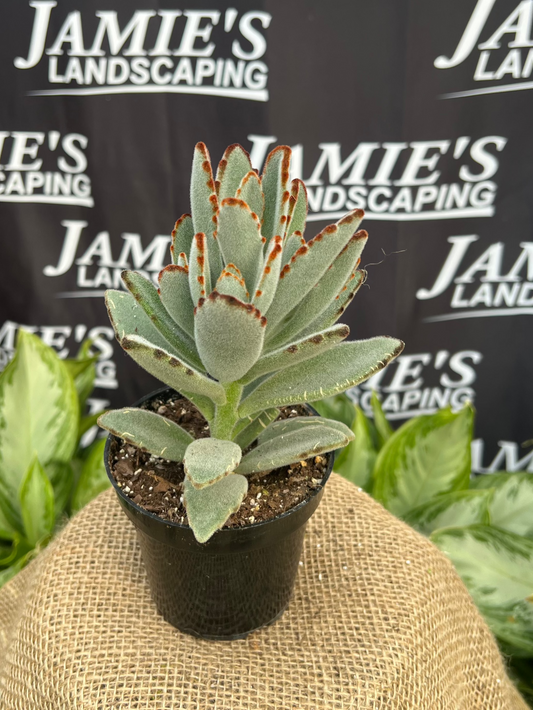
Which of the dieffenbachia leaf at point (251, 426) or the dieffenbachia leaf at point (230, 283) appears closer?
the dieffenbachia leaf at point (230, 283)

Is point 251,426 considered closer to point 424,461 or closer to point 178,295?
point 178,295

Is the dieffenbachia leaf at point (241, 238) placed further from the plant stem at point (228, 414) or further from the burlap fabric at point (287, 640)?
the burlap fabric at point (287, 640)

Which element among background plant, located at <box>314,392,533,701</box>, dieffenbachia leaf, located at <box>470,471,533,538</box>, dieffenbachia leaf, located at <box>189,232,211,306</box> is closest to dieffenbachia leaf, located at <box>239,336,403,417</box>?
dieffenbachia leaf, located at <box>189,232,211,306</box>

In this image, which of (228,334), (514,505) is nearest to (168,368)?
(228,334)

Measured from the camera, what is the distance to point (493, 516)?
95 centimetres

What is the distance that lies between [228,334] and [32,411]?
627 millimetres

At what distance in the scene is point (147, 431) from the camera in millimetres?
503

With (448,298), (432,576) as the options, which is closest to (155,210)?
(448,298)

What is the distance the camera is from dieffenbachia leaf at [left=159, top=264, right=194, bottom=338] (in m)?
0.45

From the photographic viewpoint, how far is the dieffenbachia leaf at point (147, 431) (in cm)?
48

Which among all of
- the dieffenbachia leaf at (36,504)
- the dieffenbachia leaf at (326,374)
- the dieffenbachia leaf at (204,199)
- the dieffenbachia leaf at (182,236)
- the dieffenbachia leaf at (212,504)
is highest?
the dieffenbachia leaf at (204,199)

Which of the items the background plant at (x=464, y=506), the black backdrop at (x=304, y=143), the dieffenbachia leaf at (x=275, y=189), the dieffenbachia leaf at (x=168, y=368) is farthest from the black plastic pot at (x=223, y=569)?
the black backdrop at (x=304, y=143)

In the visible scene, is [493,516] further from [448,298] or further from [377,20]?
[377,20]

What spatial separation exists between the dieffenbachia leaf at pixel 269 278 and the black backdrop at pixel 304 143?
0.71 meters
